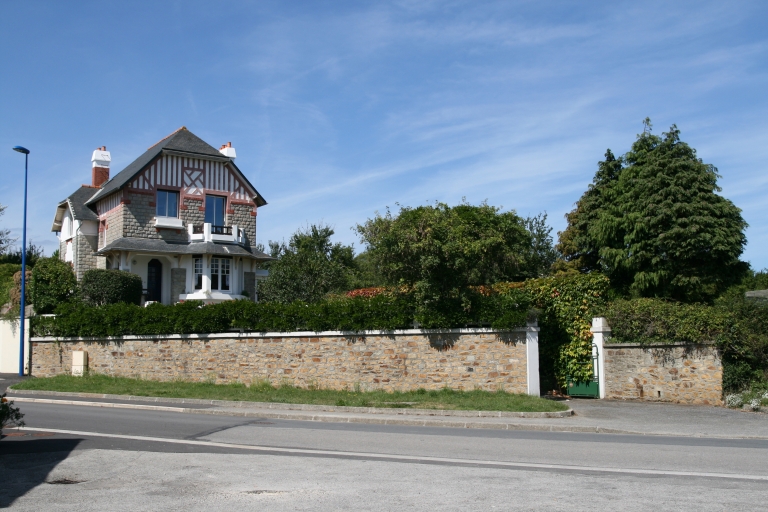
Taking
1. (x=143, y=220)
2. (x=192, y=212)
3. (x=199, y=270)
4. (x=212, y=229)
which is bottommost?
(x=199, y=270)

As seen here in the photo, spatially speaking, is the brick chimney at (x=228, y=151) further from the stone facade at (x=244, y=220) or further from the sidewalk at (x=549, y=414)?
the sidewalk at (x=549, y=414)

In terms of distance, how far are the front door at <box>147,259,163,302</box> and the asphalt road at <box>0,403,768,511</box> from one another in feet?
80.3

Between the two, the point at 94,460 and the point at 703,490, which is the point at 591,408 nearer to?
the point at 703,490

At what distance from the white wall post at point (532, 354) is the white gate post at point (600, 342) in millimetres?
2308

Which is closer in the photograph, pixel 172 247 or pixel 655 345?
pixel 655 345

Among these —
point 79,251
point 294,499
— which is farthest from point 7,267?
point 294,499

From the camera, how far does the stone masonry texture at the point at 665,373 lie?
1903 cm

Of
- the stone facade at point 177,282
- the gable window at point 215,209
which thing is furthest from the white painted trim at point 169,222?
the stone facade at point 177,282

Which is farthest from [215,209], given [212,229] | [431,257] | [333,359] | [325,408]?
[325,408]

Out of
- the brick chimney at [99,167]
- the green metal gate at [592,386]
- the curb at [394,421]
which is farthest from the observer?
the brick chimney at [99,167]

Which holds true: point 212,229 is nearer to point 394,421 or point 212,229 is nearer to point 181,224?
point 181,224

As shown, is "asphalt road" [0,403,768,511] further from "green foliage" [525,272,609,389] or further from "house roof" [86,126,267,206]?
"house roof" [86,126,267,206]

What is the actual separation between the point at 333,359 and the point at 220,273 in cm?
1796

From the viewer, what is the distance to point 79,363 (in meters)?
27.0
